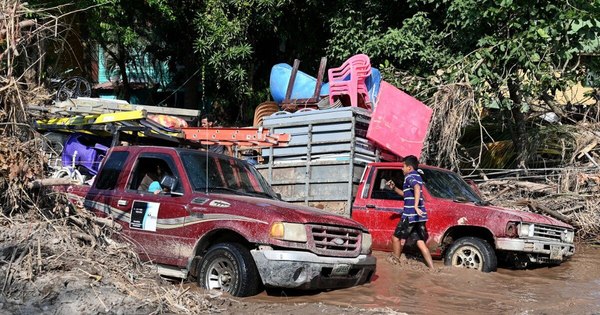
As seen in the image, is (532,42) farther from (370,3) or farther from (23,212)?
(23,212)

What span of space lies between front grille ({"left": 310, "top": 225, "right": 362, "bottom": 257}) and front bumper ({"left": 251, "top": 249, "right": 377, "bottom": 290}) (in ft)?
0.28

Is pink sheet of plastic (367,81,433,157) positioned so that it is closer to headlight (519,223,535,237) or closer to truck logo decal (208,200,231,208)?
headlight (519,223,535,237)

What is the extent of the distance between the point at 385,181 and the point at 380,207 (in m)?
0.48

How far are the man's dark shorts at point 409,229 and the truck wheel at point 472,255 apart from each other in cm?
46

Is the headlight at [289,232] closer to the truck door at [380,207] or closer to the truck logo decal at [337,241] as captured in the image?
the truck logo decal at [337,241]

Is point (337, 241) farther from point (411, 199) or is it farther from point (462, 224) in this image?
point (462, 224)

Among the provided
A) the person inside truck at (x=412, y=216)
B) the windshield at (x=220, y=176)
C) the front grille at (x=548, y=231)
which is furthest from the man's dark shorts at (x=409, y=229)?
the windshield at (x=220, y=176)

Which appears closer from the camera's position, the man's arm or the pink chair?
the man's arm

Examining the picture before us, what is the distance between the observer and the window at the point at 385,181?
33.0 feet

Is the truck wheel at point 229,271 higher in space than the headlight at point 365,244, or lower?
lower

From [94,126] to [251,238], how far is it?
3917 millimetres

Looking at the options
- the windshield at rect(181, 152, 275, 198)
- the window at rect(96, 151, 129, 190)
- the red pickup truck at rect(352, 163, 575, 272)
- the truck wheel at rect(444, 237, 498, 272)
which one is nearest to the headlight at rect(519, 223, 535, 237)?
the red pickup truck at rect(352, 163, 575, 272)

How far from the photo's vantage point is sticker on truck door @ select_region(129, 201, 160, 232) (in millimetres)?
7751

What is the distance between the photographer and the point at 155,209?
306 inches
